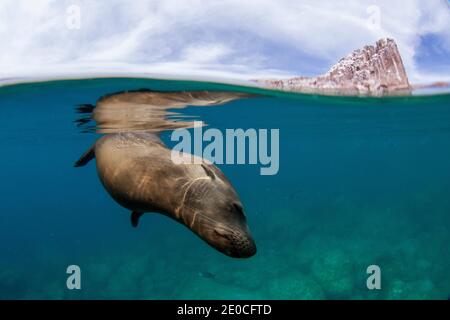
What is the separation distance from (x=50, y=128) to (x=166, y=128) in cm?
723

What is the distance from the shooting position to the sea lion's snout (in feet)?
12.2

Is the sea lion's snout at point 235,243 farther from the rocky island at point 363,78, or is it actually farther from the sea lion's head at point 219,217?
the rocky island at point 363,78

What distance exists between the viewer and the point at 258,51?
8.53 m

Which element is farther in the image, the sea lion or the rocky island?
the rocky island

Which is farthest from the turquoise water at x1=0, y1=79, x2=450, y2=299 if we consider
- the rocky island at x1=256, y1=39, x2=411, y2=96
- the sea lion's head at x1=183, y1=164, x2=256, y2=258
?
the sea lion's head at x1=183, y1=164, x2=256, y2=258

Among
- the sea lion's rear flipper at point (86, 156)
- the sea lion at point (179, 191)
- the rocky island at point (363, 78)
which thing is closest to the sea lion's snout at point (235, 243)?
the sea lion at point (179, 191)

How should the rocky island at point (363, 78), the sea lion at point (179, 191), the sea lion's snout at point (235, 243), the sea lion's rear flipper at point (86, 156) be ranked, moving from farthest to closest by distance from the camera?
the rocky island at point (363, 78)
the sea lion's rear flipper at point (86, 156)
the sea lion at point (179, 191)
the sea lion's snout at point (235, 243)

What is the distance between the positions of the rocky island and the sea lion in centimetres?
518

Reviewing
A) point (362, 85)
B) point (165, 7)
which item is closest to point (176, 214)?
point (165, 7)

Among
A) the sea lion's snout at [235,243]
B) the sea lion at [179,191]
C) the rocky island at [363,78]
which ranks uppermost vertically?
the rocky island at [363,78]

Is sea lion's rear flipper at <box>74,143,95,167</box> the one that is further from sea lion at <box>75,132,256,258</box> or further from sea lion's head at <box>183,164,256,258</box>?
sea lion's head at <box>183,164,256,258</box>

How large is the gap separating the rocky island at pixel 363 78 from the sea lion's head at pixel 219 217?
609cm

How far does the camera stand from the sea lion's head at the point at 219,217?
3.77 meters

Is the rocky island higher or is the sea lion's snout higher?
the rocky island
